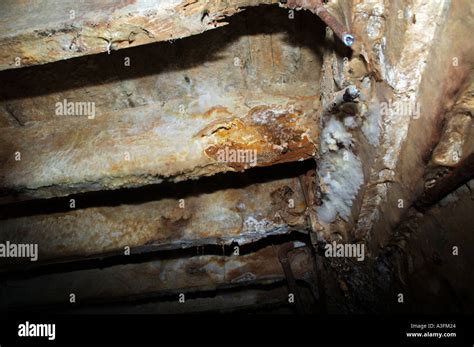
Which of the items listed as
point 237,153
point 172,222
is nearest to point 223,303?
point 172,222

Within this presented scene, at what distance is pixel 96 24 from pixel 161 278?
6.82ft

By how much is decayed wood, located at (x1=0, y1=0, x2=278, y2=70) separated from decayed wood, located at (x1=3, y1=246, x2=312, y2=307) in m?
1.86

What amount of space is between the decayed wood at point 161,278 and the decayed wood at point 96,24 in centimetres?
186

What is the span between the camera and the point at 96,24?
4.58ft

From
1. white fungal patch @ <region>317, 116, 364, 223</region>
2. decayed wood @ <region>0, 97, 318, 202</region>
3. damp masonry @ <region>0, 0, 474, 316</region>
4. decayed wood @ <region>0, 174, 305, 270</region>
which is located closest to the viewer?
damp masonry @ <region>0, 0, 474, 316</region>

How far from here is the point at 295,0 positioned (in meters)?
1.34

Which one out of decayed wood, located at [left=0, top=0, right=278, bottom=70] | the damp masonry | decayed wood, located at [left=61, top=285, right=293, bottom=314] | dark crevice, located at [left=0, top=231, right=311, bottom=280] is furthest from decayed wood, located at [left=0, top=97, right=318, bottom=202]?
decayed wood, located at [left=61, top=285, right=293, bottom=314]

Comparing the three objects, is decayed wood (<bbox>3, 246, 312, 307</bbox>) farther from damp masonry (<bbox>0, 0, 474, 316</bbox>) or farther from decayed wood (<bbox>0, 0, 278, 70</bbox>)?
decayed wood (<bbox>0, 0, 278, 70</bbox>)

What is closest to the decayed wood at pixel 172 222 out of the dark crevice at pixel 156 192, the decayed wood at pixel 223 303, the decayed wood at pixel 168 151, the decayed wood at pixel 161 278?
the dark crevice at pixel 156 192

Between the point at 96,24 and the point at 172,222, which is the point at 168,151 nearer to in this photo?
the point at 96,24

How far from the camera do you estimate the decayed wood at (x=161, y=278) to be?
109 inches

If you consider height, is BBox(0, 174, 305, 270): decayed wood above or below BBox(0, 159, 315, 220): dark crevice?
below

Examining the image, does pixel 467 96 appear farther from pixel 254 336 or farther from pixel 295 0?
pixel 254 336

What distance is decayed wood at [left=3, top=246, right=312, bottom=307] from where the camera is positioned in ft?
9.12
